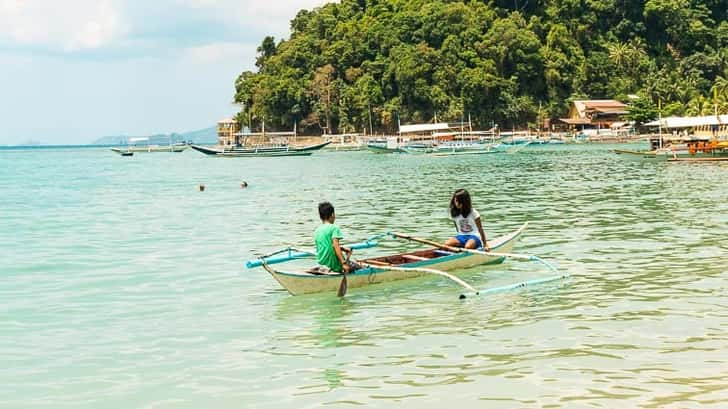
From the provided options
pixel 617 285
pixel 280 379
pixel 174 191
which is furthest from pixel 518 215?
pixel 174 191

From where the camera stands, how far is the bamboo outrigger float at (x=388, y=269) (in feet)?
42.0

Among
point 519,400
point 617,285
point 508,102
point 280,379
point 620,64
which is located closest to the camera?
point 519,400

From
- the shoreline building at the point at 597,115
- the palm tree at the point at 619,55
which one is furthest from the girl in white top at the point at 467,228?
the palm tree at the point at 619,55

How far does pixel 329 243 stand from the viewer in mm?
12672

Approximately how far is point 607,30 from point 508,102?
109ft

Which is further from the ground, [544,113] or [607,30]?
[607,30]

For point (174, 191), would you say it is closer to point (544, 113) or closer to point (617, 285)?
point (617, 285)

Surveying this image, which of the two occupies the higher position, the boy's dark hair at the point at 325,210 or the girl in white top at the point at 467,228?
the boy's dark hair at the point at 325,210

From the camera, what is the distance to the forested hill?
121438 mm

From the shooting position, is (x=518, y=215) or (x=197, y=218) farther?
(x=197, y=218)

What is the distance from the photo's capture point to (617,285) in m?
13.5

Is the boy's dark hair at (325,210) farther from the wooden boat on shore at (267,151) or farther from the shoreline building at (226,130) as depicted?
the shoreline building at (226,130)

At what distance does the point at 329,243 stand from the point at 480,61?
114103 millimetres

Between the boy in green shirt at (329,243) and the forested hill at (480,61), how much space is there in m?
104
